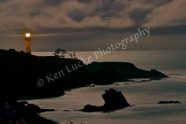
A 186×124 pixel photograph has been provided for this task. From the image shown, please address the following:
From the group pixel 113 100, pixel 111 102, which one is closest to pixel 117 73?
pixel 113 100

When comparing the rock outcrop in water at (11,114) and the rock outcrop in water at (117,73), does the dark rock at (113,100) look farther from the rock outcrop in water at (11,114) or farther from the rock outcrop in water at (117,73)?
the rock outcrop in water at (117,73)

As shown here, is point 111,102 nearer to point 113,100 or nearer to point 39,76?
point 113,100

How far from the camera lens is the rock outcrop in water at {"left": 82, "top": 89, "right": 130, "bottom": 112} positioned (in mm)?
65062

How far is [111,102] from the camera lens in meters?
69.3

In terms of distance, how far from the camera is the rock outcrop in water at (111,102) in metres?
65.1

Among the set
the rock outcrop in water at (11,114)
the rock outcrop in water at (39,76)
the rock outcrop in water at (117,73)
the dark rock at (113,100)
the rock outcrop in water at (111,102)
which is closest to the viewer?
the rock outcrop in water at (11,114)

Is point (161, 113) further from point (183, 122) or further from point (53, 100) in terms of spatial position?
point (53, 100)

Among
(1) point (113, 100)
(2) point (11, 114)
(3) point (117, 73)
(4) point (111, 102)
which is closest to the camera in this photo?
(2) point (11, 114)

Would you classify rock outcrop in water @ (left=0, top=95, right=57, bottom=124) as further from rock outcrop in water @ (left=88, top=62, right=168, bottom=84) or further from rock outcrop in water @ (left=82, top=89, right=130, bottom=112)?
rock outcrop in water @ (left=88, top=62, right=168, bottom=84)

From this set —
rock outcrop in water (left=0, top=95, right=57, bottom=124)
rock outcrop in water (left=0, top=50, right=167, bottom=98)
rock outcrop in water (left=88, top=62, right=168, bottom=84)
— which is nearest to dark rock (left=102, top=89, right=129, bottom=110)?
rock outcrop in water (left=0, top=50, right=167, bottom=98)

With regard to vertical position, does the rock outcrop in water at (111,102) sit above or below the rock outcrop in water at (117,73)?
below

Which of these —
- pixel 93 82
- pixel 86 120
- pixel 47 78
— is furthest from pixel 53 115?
pixel 93 82

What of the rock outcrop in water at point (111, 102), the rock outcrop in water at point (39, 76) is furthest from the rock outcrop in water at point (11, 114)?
the rock outcrop in water at point (39, 76)

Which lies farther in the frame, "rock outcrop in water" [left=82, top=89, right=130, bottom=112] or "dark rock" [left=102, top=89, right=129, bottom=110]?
"dark rock" [left=102, top=89, right=129, bottom=110]
